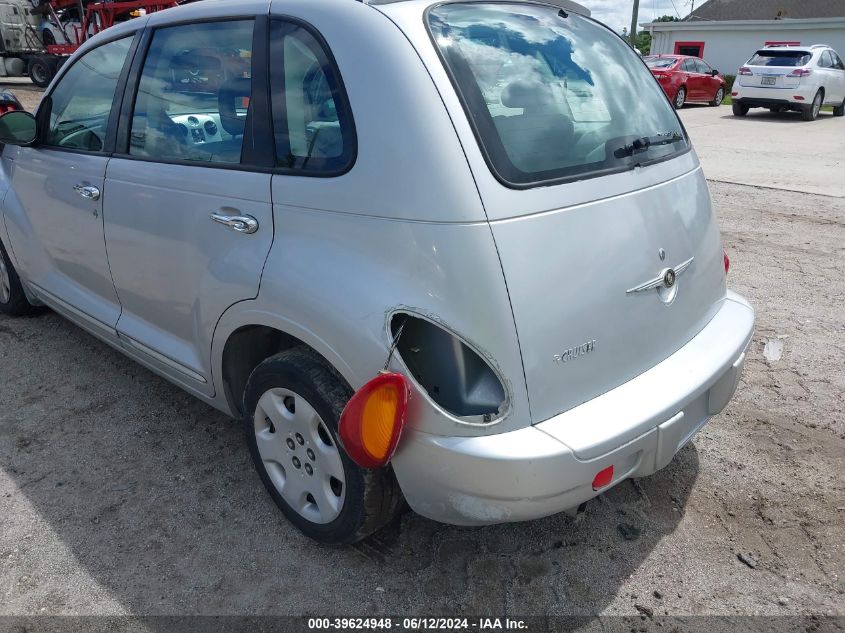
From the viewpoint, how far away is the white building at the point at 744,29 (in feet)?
107

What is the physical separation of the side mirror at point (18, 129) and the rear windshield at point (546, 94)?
2.53 meters

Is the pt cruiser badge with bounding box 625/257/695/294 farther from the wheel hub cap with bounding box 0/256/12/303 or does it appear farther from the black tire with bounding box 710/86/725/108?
the black tire with bounding box 710/86/725/108

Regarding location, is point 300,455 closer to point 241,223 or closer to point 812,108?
point 241,223

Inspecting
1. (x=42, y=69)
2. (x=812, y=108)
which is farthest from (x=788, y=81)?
(x=42, y=69)

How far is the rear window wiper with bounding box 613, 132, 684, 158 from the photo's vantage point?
96.0 inches

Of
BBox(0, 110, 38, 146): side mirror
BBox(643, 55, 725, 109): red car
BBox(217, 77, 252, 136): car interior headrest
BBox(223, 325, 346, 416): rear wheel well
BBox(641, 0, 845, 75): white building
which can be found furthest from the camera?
BBox(641, 0, 845, 75): white building

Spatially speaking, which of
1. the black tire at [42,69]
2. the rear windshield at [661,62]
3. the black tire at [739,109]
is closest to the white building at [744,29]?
the rear windshield at [661,62]

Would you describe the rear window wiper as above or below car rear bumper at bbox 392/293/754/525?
above

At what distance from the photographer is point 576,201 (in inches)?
85.4

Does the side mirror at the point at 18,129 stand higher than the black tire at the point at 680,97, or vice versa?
the side mirror at the point at 18,129

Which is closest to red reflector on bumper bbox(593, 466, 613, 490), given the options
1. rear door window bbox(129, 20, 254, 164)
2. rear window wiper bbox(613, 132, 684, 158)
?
rear window wiper bbox(613, 132, 684, 158)

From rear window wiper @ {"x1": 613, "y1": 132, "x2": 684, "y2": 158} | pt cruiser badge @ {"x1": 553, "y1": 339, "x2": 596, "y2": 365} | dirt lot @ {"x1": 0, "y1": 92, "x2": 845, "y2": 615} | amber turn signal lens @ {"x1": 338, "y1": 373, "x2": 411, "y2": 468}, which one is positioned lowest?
dirt lot @ {"x1": 0, "y1": 92, "x2": 845, "y2": 615}

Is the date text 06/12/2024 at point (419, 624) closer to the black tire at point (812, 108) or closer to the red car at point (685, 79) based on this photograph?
the black tire at point (812, 108)

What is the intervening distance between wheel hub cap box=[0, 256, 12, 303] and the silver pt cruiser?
2026 millimetres
